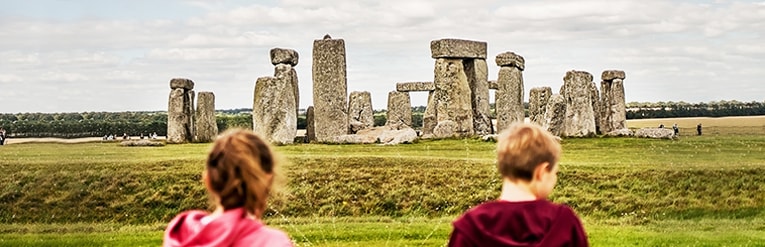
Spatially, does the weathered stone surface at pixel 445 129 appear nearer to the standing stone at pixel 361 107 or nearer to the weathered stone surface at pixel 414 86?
the standing stone at pixel 361 107

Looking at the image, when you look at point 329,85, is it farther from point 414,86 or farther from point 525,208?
point 525,208

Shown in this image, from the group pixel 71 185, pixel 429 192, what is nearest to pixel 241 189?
pixel 429 192

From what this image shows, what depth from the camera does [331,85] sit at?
114 feet

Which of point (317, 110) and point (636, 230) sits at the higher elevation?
point (317, 110)

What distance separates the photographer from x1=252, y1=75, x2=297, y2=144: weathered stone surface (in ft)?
108

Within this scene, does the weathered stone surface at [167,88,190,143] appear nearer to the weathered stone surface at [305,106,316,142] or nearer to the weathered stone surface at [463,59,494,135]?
the weathered stone surface at [305,106,316,142]

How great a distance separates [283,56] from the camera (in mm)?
34031

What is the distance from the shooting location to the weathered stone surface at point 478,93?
37062 millimetres

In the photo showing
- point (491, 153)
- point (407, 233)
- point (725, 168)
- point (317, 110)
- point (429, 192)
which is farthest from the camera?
point (317, 110)

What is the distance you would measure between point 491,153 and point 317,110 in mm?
8712

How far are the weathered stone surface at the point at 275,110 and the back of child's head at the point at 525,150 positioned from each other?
2788cm

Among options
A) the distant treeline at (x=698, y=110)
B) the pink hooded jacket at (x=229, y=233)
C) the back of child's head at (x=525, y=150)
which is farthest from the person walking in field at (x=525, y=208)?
the distant treeline at (x=698, y=110)

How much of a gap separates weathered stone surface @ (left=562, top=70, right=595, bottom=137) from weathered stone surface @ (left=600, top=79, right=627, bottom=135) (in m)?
3.36

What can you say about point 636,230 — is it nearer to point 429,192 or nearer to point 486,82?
point 429,192
